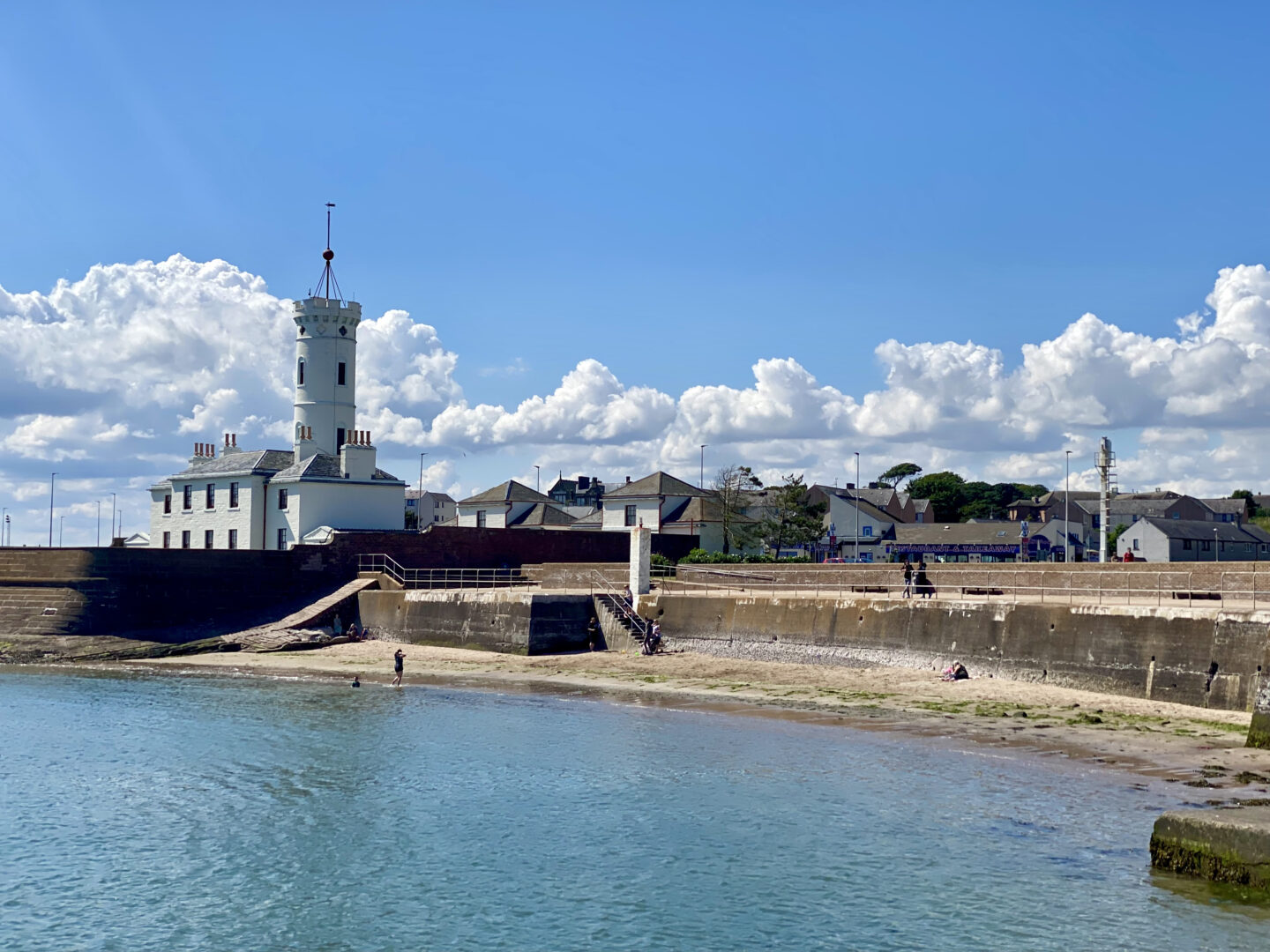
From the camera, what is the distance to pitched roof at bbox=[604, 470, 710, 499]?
7775 cm

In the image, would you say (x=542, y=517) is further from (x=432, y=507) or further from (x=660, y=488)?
(x=432, y=507)

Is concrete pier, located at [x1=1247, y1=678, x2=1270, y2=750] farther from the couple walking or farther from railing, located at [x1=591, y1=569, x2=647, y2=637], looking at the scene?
railing, located at [x1=591, y1=569, x2=647, y2=637]

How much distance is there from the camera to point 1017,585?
39.6 meters

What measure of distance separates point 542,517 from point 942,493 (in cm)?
6109

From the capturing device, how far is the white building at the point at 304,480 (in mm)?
59219

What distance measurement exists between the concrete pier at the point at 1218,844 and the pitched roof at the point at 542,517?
216 feet

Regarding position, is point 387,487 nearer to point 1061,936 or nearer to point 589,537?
point 589,537

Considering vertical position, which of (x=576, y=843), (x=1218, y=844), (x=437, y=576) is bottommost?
(x=576, y=843)

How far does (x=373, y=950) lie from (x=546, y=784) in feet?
31.2

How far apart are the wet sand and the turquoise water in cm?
137

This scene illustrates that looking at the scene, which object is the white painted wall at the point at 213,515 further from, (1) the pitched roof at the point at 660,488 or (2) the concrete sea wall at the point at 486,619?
(1) the pitched roof at the point at 660,488

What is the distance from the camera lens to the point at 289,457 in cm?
6206

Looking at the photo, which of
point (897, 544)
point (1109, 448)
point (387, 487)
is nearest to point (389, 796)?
point (387, 487)

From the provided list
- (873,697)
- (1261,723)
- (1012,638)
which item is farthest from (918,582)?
(1261,723)
